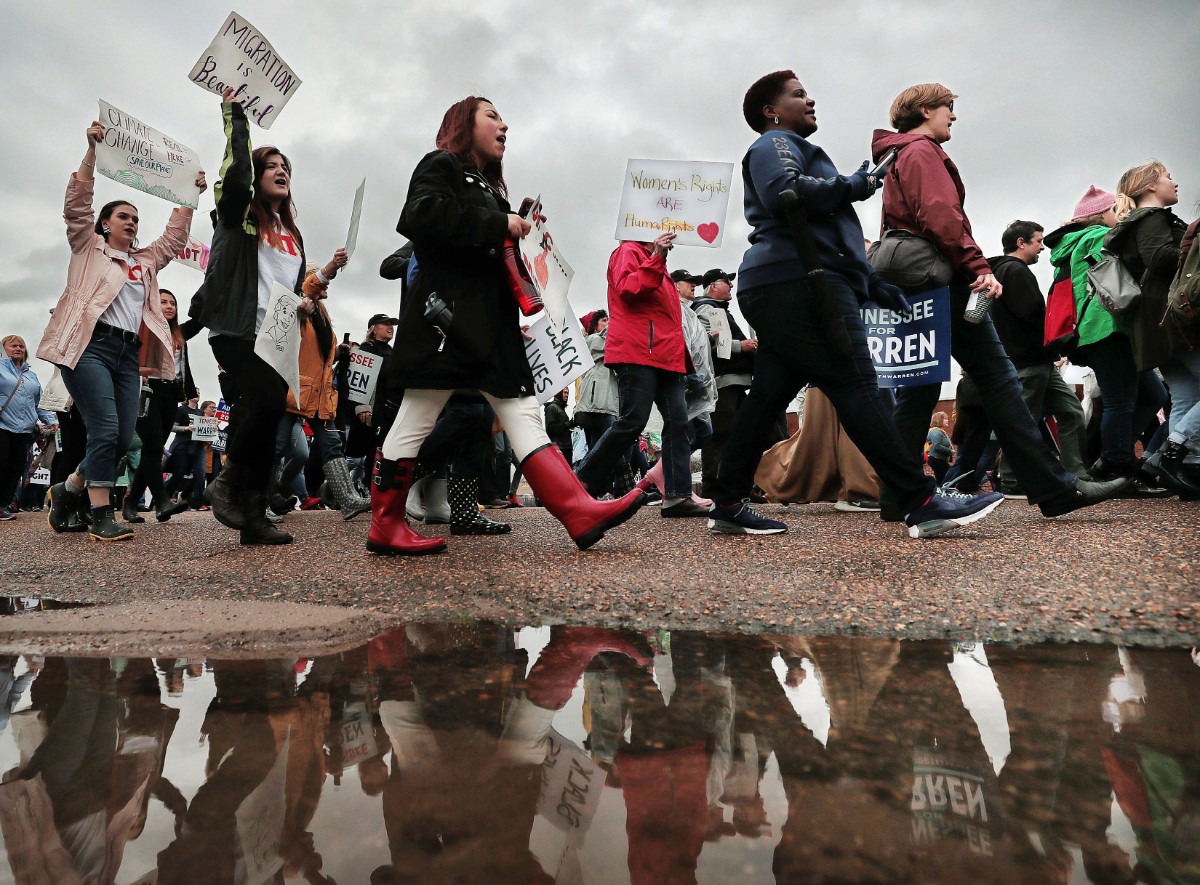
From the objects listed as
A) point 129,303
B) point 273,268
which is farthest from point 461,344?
point 129,303

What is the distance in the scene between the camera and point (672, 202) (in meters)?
4.84

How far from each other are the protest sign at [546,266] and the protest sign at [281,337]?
4.37ft

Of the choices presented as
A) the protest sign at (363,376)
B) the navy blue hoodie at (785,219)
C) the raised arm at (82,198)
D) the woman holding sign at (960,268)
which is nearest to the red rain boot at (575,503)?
the navy blue hoodie at (785,219)

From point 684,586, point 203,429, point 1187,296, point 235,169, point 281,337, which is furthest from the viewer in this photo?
point 203,429

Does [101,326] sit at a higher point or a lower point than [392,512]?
higher

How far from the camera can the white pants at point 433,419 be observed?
125 inches

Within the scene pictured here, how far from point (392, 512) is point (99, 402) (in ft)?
8.05

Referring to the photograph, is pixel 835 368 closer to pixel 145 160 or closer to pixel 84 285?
pixel 84 285

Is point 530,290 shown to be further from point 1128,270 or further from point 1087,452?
point 1087,452

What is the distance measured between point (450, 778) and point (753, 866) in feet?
1.26

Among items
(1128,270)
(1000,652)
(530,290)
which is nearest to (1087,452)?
(1128,270)

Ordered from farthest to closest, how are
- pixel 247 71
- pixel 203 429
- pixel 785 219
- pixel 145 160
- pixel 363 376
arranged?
pixel 203 429 → pixel 363 376 → pixel 145 160 → pixel 247 71 → pixel 785 219

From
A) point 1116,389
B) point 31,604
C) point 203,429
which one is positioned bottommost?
point 31,604

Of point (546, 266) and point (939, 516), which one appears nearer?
point (939, 516)
